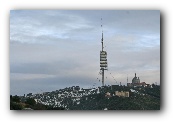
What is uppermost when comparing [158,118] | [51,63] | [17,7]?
[17,7]

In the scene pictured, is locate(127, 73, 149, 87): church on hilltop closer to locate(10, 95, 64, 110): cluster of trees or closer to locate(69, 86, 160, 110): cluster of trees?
locate(69, 86, 160, 110): cluster of trees

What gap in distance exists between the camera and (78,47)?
864 centimetres

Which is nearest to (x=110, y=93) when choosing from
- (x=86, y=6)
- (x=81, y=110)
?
(x=81, y=110)

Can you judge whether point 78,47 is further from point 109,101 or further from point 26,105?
point 26,105

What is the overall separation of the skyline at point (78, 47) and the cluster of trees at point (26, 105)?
0.32ft

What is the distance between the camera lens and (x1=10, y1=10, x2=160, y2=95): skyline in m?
8.59

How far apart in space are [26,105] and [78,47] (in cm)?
91

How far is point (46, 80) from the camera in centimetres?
858

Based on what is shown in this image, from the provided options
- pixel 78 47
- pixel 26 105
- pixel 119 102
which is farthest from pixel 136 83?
pixel 26 105

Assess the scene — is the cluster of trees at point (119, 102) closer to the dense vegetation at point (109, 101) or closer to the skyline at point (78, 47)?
the dense vegetation at point (109, 101)

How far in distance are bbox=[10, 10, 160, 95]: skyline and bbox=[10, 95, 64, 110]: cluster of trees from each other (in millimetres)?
96
